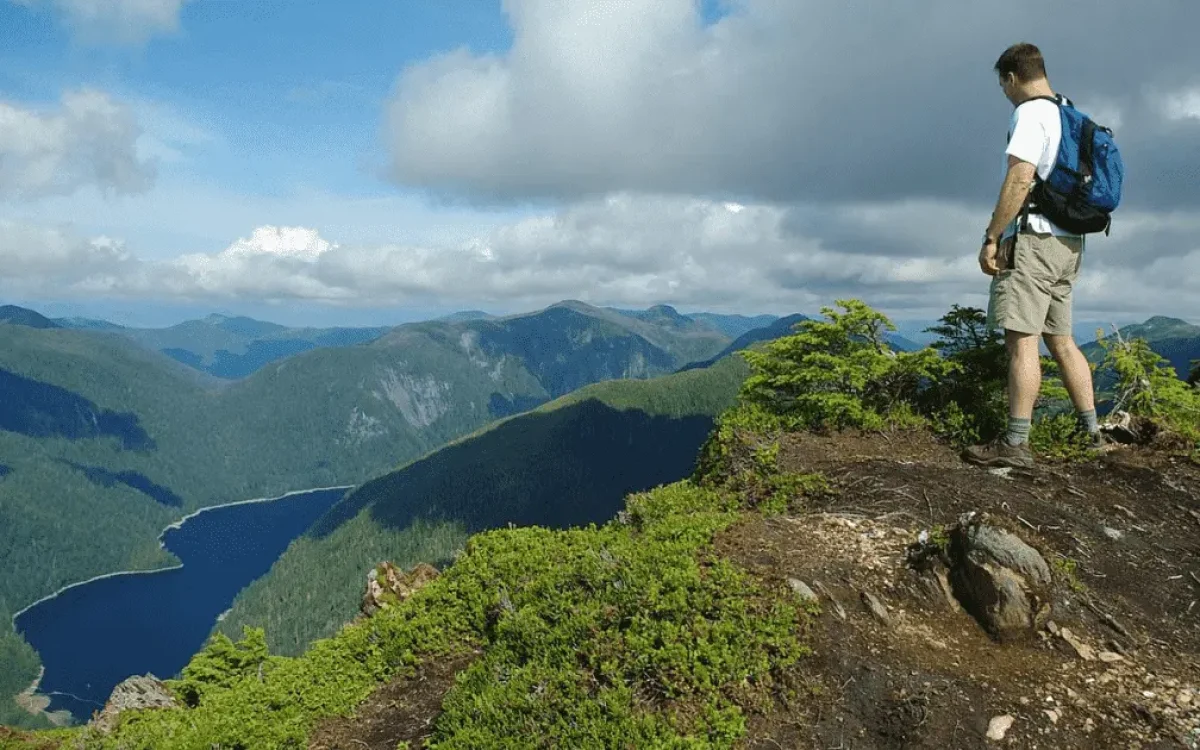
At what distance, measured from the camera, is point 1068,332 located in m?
8.77

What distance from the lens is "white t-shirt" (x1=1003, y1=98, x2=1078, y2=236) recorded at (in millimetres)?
7934

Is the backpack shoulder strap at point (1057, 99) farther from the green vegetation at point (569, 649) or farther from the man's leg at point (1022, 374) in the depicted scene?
the green vegetation at point (569, 649)

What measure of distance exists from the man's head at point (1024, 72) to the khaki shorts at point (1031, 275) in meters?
1.83

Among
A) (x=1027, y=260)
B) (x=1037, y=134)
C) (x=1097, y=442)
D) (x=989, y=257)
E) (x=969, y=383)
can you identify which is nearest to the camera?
(x=1037, y=134)

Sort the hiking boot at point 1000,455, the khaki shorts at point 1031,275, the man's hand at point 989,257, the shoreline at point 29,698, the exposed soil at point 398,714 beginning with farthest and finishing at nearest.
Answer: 1. the shoreline at point 29,698
2. the hiking boot at point 1000,455
3. the man's hand at point 989,257
4. the khaki shorts at point 1031,275
5. the exposed soil at point 398,714

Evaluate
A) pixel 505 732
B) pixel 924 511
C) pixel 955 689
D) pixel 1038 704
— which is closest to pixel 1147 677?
pixel 1038 704

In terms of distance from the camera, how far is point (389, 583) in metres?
12.5

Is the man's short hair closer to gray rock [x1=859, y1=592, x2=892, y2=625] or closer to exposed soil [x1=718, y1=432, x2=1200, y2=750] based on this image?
exposed soil [x1=718, y1=432, x2=1200, y2=750]

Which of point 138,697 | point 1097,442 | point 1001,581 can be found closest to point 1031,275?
point 1097,442

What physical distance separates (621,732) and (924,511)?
17.0 feet

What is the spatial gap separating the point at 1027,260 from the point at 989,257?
0.44m

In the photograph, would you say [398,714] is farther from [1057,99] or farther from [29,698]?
[29,698]

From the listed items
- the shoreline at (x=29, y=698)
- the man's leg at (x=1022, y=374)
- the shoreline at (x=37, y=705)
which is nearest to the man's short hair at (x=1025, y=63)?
the man's leg at (x=1022, y=374)

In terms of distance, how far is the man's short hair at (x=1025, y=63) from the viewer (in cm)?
823
